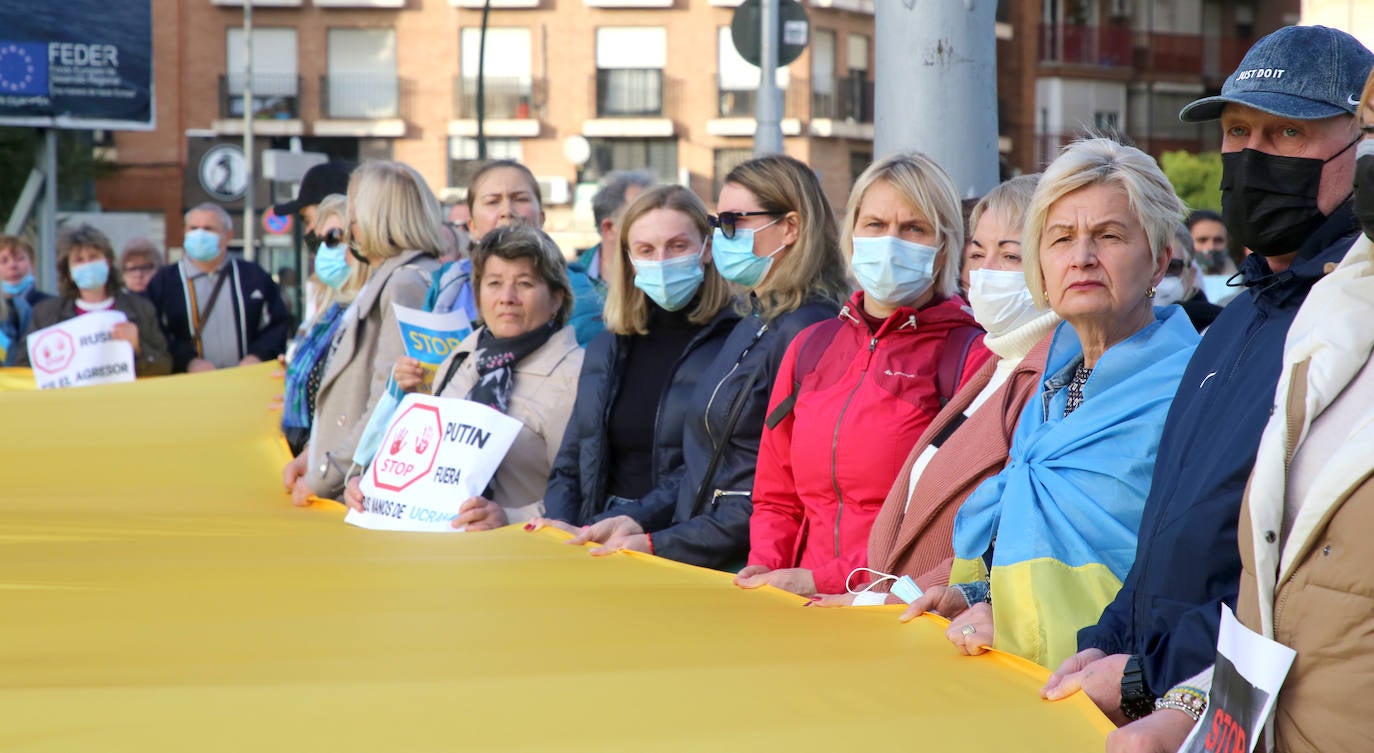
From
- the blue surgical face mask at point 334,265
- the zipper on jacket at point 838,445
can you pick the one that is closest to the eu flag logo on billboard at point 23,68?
the blue surgical face mask at point 334,265

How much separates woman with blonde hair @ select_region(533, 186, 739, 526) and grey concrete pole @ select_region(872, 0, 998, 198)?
3.05 ft

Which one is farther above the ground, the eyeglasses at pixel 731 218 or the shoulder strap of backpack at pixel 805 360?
the eyeglasses at pixel 731 218

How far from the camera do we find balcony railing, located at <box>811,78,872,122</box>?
46.0 m

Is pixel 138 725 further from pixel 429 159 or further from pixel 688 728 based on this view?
pixel 429 159

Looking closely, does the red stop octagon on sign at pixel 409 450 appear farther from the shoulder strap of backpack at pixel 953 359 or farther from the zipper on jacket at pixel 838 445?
the shoulder strap of backpack at pixel 953 359

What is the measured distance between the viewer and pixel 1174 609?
9.54ft

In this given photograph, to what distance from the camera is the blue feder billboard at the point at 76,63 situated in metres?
23.6

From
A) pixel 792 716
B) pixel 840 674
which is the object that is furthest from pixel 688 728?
pixel 840 674

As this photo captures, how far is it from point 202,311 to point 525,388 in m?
6.06

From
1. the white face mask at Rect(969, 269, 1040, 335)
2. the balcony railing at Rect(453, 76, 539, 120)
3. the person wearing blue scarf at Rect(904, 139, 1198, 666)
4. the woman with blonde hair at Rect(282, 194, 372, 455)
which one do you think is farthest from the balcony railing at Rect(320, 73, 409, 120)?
the person wearing blue scarf at Rect(904, 139, 1198, 666)

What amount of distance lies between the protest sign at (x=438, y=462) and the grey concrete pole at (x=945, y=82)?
179cm

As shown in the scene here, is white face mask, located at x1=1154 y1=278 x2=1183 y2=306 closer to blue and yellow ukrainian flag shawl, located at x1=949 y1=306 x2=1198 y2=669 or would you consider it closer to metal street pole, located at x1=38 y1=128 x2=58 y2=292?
blue and yellow ukrainian flag shawl, located at x1=949 y1=306 x2=1198 y2=669

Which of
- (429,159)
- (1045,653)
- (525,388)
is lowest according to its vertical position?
(1045,653)

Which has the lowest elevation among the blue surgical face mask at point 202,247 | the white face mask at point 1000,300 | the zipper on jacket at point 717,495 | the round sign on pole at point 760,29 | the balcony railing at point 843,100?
the zipper on jacket at point 717,495
